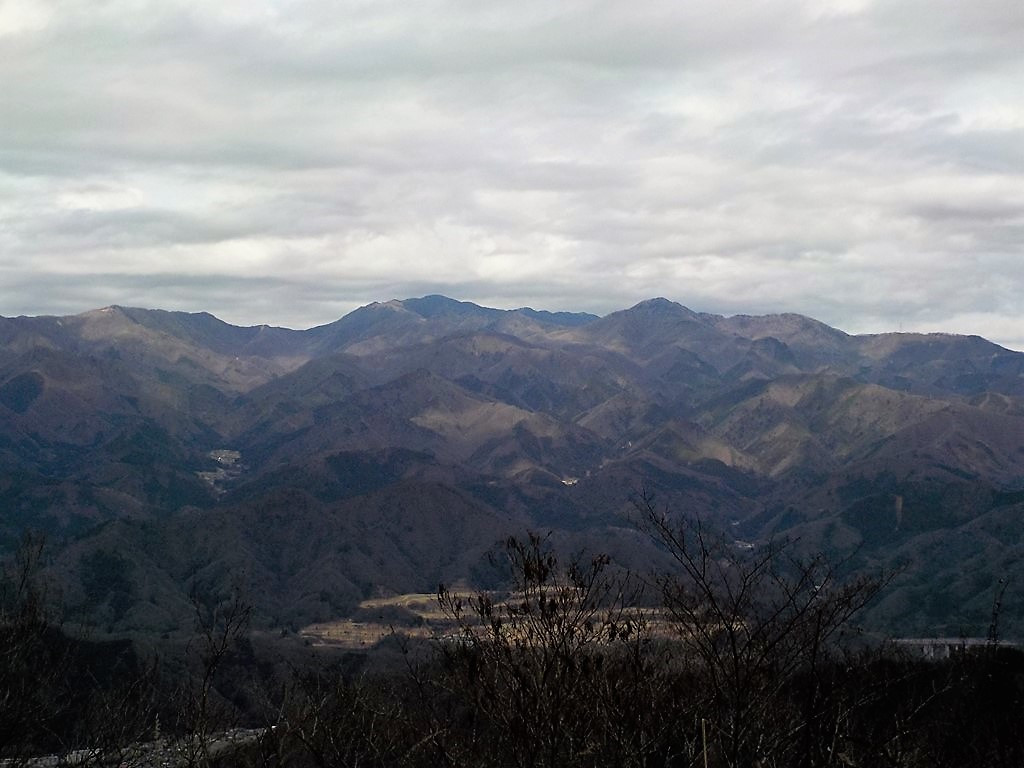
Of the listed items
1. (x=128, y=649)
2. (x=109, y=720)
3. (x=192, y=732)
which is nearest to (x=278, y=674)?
(x=128, y=649)

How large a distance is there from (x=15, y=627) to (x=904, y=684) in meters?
42.5

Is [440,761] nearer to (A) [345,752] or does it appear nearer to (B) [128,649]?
(A) [345,752]

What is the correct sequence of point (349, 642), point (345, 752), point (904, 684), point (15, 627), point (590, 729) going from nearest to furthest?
point (590, 729) → point (345, 752) → point (15, 627) → point (904, 684) → point (349, 642)

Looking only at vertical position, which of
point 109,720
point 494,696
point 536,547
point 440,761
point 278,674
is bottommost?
point 278,674

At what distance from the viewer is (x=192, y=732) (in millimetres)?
22484

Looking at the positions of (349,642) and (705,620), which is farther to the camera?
(349,642)


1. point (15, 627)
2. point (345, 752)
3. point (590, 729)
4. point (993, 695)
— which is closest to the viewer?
point (590, 729)

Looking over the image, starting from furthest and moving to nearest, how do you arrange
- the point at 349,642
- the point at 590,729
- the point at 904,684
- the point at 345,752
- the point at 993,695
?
1. the point at 349,642
2. the point at 904,684
3. the point at 993,695
4. the point at 345,752
5. the point at 590,729

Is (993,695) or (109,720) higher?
(109,720)

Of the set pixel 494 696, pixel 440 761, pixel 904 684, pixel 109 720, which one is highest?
pixel 494 696

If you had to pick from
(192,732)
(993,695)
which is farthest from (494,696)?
(993,695)

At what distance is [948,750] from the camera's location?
81.7 ft

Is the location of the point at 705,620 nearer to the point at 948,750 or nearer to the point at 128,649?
the point at 948,750

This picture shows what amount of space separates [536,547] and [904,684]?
43103 mm
